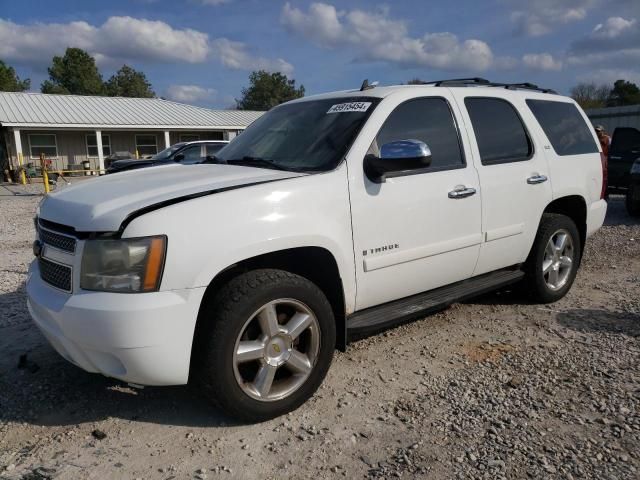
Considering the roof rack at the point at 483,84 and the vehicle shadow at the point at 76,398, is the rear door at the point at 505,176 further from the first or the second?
the vehicle shadow at the point at 76,398

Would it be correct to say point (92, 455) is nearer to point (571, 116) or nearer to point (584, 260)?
point (571, 116)

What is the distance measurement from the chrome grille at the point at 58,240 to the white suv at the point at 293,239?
0.04 feet

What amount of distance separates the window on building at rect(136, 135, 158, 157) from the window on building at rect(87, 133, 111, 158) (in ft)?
5.13

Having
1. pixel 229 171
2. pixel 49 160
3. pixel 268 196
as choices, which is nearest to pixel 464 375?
pixel 268 196

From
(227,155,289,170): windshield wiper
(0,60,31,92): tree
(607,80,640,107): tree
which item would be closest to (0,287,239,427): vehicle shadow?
(227,155,289,170): windshield wiper

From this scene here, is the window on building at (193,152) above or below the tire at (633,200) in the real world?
above

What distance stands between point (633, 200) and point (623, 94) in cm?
3877

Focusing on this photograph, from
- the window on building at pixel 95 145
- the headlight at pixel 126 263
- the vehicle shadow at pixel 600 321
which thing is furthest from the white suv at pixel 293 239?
the window on building at pixel 95 145

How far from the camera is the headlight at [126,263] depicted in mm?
2475

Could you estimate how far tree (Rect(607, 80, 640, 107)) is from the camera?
130ft

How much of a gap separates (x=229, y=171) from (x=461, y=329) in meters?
2.34

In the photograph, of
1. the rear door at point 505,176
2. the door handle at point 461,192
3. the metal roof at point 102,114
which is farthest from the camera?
the metal roof at point 102,114

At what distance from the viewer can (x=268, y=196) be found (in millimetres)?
2812

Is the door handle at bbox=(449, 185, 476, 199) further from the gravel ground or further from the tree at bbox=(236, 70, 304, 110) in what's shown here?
the tree at bbox=(236, 70, 304, 110)
